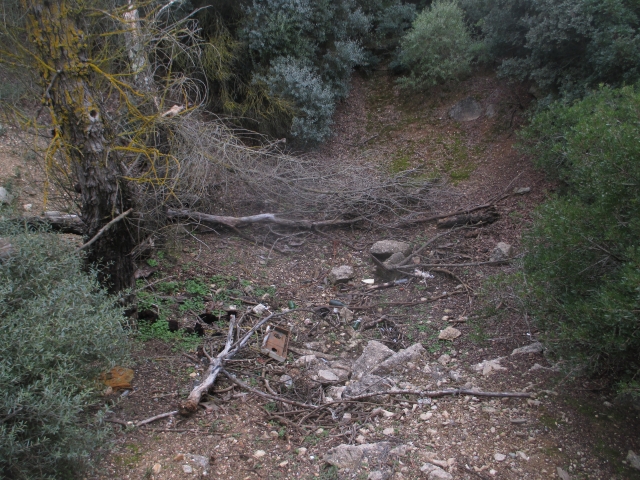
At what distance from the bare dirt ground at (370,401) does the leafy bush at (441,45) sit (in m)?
2.95

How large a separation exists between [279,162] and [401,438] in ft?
16.0

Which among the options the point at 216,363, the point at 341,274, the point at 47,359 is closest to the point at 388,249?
the point at 341,274

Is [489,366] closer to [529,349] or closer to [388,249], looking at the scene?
[529,349]

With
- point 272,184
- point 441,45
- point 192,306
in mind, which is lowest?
point 192,306

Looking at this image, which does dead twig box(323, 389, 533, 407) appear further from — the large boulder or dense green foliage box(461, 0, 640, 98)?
dense green foliage box(461, 0, 640, 98)

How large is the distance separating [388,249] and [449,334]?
2.16 meters

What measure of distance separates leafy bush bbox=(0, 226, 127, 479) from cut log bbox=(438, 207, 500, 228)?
5169 millimetres

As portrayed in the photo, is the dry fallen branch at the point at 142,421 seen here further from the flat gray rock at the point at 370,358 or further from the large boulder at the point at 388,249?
the large boulder at the point at 388,249

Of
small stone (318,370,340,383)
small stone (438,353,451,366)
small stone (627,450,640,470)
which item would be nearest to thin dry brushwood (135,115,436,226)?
small stone (318,370,340,383)

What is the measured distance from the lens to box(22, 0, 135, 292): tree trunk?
378 centimetres

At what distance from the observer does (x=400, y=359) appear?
4266 mm

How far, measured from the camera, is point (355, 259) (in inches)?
269

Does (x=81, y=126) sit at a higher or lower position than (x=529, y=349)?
higher

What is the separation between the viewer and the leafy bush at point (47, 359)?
92.7 inches
